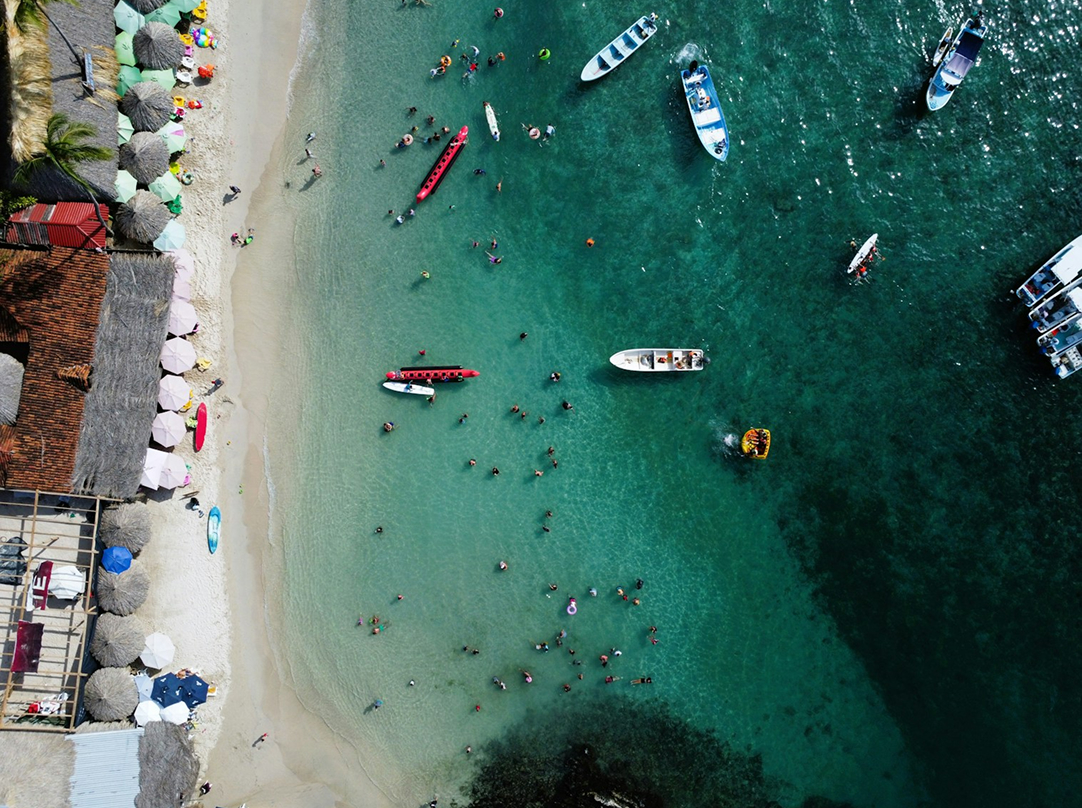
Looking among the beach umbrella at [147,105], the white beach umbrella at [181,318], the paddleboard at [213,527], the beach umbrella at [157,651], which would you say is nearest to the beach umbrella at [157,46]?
the beach umbrella at [147,105]

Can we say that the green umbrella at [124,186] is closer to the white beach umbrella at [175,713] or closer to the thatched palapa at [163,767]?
the white beach umbrella at [175,713]

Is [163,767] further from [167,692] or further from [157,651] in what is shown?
[157,651]

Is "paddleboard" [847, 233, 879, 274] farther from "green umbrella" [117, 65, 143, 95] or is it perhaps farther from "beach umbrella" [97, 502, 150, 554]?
"beach umbrella" [97, 502, 150, 554]

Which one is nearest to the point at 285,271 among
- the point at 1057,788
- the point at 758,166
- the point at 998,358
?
the point at 758,166

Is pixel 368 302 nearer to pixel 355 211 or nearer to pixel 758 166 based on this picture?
pixel 355 211

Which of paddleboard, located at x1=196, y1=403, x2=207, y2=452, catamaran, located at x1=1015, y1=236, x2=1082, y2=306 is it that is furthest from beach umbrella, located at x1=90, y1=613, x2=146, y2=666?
catamaran, located at x1=1015, y1=236, x2=1082, y2=306

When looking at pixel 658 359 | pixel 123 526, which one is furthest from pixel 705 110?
pixel 123 526

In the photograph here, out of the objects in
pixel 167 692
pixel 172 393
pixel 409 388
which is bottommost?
pixel 167 692
